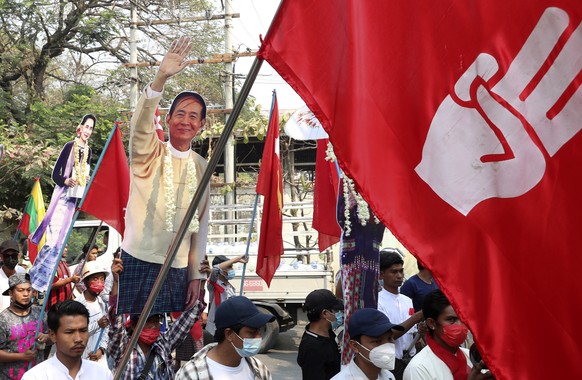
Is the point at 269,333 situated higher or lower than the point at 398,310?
lower

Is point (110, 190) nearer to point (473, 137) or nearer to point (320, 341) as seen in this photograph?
point (320, 341)

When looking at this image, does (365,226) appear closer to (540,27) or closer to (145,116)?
(145,116)

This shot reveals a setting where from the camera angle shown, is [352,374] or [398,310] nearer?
[352,374]

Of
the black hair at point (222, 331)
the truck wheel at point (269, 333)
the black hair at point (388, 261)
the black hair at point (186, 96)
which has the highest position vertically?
the black hair at point (186, 96)

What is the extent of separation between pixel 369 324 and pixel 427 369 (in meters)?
0.40

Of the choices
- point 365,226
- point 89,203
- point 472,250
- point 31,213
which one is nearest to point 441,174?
point 472,250

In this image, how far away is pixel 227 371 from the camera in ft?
13.6

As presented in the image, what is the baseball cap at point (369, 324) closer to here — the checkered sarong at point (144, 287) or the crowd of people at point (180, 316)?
the crowd of people at point (180, 316)

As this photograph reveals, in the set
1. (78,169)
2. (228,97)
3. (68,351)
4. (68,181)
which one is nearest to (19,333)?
(68,351)

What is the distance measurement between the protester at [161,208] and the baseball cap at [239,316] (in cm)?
152

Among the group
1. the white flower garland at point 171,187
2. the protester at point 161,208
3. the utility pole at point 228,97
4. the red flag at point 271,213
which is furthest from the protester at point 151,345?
the utility pole at point 228,97

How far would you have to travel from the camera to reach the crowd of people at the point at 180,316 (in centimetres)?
430

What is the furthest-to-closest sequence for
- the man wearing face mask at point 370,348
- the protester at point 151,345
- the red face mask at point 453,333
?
the protester at point 151,345 < the red face mask at point 453,333 < the man wearing face mask at point 370,348

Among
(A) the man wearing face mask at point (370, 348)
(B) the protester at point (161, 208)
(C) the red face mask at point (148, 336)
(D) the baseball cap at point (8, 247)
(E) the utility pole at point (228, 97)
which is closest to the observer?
(A) the man wearing face mask at point (370, 348)
